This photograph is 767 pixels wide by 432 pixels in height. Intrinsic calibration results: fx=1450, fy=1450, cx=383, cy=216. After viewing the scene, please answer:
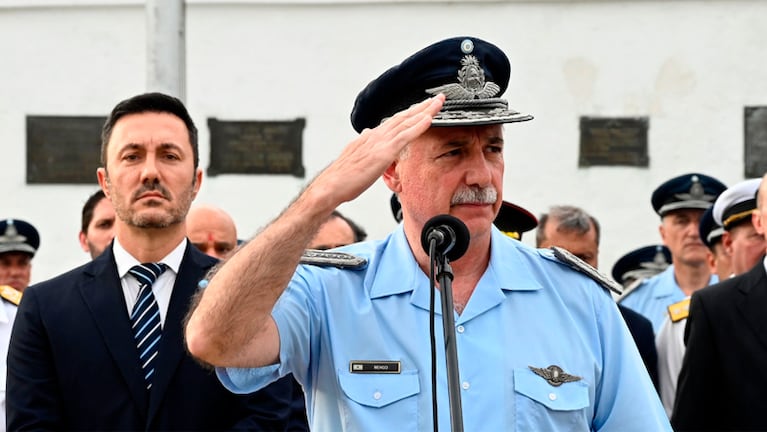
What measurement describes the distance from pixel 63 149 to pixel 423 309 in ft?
33.1

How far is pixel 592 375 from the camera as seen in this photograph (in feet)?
13.0

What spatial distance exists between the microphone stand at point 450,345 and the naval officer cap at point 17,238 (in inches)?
253

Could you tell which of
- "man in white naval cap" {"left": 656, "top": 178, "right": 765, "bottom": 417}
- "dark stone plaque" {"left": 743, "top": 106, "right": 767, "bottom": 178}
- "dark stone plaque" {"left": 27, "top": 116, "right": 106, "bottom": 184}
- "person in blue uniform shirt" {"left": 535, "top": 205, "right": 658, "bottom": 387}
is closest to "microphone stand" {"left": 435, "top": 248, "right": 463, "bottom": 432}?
"man in white naval cap" {"left": 656, "top": 178, "right": 765, "bottom": 417}

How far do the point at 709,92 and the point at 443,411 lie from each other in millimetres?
9808

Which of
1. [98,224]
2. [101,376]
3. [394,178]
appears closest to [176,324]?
[101,376]

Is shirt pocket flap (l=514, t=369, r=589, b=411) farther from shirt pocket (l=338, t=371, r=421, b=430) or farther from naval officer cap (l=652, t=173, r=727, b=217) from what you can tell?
naval officer cap (l=652, t=173, r=727, b=217)

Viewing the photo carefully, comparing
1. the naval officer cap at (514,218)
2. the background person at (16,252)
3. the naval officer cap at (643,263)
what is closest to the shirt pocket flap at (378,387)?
the naval officer cap at (514,218)

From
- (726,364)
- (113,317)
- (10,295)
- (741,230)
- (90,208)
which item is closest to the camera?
(113,317)

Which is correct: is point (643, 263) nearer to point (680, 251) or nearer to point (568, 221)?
point (680, 251)

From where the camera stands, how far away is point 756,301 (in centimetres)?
635

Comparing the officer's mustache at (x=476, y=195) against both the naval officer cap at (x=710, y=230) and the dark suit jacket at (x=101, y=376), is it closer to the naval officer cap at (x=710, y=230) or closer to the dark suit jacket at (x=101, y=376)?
the dark suit jacket at (x=101, y=376)

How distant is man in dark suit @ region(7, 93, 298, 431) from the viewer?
515cm

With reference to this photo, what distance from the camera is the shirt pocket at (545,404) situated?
3.86m

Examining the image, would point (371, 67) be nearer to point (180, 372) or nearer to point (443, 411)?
point (180, 372)
